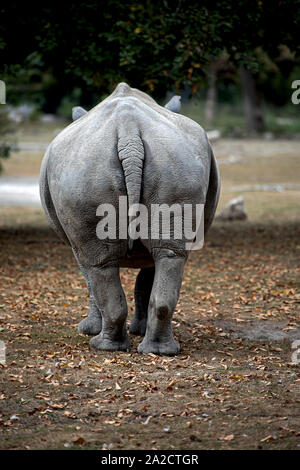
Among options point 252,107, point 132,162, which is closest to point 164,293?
point 132,162

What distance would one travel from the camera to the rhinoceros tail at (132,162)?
553 cm

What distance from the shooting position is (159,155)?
564 cm

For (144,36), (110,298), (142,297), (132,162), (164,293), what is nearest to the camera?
(132,162)

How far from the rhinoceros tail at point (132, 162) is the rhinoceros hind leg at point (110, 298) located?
56 centimetres

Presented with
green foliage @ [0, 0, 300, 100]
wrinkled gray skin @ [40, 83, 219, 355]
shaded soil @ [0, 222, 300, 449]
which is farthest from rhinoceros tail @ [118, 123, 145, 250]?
green foliage @ [0, 0, 300, 100]

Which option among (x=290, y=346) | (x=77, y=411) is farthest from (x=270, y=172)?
(x=77, y=411)

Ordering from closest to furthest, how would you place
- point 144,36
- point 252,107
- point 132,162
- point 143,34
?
point 132,162, point 144,36, point 143,34, point 252,107

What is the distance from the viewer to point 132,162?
5.53m

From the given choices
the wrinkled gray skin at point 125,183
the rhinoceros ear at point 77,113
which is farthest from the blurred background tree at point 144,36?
the wrinkled gray skin at point 125,183

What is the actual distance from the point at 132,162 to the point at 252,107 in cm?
3132

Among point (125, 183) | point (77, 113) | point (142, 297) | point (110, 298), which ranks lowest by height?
point (142, 297)

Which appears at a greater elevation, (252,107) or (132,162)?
(252,107)

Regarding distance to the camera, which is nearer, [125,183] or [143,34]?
[125,183]

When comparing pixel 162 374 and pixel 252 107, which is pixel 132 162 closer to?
pixel 162 374
